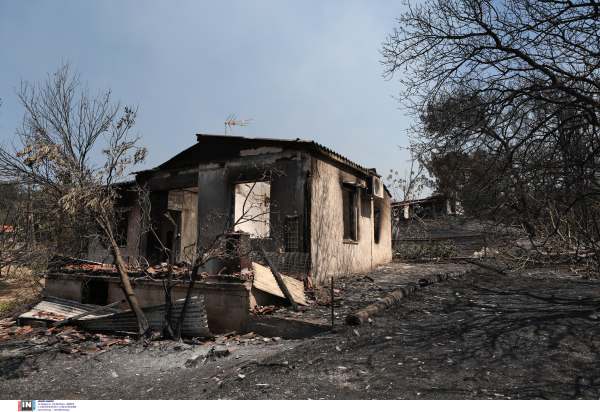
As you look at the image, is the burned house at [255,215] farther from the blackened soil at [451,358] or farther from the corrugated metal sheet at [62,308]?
the blackened soil at [451,358]

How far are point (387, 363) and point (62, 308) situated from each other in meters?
8.19

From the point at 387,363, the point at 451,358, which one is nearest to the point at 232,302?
the point at 387,363

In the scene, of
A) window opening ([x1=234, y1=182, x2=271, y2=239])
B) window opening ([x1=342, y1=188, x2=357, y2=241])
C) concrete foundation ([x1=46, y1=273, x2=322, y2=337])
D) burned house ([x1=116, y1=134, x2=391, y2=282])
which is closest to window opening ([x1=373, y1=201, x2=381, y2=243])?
burned house ([x1=116, y1=134, x2=391, y2=282])

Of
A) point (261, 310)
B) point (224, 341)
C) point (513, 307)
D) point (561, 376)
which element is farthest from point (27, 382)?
point (513, 307)

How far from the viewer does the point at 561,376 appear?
12.5ft

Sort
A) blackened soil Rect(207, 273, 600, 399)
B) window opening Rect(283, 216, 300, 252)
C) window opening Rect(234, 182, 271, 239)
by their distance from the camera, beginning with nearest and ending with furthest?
blackened soil Rect(207, 273, 600, 399) → window opening Rect(283, 216, 300, 252) → window opening Rect(234, 182, 271, 239)

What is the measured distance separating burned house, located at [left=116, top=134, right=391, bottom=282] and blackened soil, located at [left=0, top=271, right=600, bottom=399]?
263 centimetres

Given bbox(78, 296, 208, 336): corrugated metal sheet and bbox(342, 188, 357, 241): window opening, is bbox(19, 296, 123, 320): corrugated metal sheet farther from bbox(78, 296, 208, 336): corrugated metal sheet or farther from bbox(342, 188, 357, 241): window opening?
bbox(342, 188, 357, 241): window opening

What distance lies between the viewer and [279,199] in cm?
988

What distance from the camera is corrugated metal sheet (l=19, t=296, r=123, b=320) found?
8695mm

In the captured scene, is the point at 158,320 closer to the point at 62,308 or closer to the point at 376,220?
the point at 62,308

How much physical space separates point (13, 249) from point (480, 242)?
1911 cm

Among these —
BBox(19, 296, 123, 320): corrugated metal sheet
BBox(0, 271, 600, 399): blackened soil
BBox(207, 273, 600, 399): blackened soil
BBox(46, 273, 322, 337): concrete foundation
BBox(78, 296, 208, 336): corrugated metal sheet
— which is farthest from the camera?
BBox(19, 296, 123, 320): corrugated metal sheet

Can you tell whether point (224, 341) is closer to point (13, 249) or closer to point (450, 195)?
point (13, 249)
